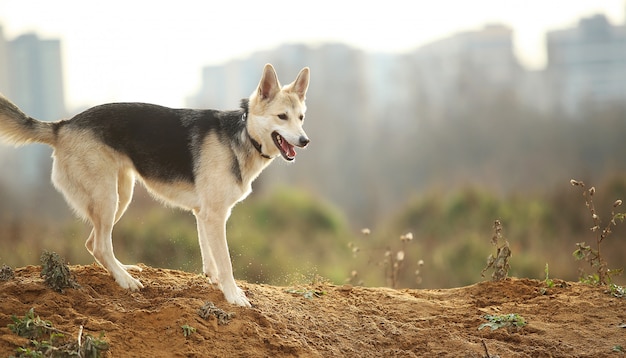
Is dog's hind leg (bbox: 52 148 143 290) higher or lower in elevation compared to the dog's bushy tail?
lower

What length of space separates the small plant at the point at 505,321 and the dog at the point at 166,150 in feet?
7.10

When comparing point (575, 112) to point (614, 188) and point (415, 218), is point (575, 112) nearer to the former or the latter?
point (614, 188)

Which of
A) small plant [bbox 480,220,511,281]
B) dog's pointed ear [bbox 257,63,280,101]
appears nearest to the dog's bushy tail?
dog's pointed ear [bbox 257,63,280,101]

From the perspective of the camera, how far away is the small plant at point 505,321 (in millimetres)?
5469

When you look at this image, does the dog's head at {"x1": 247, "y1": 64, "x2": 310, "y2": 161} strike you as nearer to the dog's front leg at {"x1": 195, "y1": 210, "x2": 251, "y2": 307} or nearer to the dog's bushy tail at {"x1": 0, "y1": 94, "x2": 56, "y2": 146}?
the dog's front leg at {"x1": 195, "y1": 210, "x2": 251, "y2": 307}

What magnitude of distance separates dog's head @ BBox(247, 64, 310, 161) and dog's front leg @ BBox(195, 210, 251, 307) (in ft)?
2.36

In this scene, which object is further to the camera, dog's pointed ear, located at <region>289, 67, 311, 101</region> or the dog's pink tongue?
dog's pointed ear, located at <region>289, 67, 311, 101</region>

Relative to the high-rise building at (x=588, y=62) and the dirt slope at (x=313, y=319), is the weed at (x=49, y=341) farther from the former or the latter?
the high-rise building at (x=588, y=62)

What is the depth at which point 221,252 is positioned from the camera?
555 centimetres

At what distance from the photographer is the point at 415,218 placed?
48.5 feet

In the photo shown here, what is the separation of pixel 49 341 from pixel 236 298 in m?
1.51

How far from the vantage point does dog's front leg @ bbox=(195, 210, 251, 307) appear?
5.43 metres

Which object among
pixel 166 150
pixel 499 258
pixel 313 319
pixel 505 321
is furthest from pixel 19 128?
pixel 499 258

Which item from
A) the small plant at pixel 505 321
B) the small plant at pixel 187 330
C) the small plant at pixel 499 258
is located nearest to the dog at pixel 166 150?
the small plant at pixel 187 330
